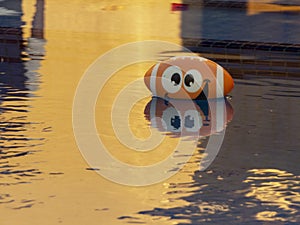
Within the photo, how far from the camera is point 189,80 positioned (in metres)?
12.8

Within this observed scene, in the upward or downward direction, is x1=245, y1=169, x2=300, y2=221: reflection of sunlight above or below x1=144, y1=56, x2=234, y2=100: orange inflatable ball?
below

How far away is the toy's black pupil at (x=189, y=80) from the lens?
12750mm

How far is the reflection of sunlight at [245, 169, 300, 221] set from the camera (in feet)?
25.5

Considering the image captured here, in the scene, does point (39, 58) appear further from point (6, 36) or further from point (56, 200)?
point (56, 200)

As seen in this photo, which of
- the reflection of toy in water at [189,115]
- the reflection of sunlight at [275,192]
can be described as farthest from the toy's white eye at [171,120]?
the reflection of sunlight at [275,192]

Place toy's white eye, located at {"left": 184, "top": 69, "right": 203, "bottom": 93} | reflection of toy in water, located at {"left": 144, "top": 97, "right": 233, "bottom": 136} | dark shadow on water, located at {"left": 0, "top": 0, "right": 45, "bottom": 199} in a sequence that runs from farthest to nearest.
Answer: toy's white eye, located at {"left": 184, "top": 69, "right": 203, "bottom": 93} < reflection of toy in water, located at {"left": 144, "top": 97, "right": 233, "bottom": 136} < dark shadow on water, located at {"left": 0, "top": 0, "right": 45, "bottom": 199}

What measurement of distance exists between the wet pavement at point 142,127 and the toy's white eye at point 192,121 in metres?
0.11

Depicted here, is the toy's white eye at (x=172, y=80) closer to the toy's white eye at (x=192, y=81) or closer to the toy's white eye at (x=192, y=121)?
the toy's white eye at (x=192, y=81)

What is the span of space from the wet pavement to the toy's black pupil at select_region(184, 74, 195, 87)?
395mm

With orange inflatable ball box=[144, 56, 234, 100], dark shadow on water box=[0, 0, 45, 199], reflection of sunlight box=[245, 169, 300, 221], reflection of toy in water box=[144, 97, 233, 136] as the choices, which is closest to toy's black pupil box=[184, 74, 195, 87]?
orange inflatable ball box=[144, 56, 234, 100]

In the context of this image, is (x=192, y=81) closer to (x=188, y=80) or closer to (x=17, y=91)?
(x=188, y=80)

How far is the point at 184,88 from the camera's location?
1281 cm

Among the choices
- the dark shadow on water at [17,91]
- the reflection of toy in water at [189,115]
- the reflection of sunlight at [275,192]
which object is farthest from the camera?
the reflection of toy in water at [189,115]

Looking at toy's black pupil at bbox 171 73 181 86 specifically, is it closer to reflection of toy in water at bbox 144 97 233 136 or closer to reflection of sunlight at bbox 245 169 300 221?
reflection of toy in water at bbox 144 97 233 136
